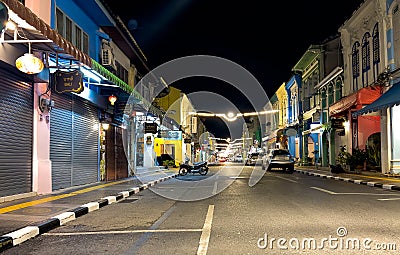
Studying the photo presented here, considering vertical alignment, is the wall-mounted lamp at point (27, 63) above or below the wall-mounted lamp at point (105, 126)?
above

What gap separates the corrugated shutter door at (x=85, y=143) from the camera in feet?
60.7

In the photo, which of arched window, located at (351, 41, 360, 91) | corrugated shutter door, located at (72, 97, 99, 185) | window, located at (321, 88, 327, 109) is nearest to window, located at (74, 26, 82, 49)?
corrugated shutter door, located at (72, 97, 99, 185)

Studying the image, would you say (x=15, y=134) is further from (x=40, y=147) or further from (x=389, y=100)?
(x=389, y=100)

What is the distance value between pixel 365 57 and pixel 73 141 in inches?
744

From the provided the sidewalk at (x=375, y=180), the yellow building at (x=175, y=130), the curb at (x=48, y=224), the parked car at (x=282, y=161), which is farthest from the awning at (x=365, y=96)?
the yellow building at (x=175, y=130)

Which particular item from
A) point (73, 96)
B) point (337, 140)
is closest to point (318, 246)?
point (73, 96)

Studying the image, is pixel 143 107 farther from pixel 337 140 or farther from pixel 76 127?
pixel 337 140

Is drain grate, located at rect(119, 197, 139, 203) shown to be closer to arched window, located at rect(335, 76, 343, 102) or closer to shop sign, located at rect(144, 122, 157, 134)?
shop sign, located at rect(144, 122, 157, 134)

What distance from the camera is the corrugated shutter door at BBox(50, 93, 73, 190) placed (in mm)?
16031

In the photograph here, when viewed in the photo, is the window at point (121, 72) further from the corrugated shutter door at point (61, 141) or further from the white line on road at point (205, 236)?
the white line on road at point (205, 236)

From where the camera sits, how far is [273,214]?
10.2m

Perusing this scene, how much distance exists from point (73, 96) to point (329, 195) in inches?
405

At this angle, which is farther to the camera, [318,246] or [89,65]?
[89,65]

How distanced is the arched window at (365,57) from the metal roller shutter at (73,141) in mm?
16515
